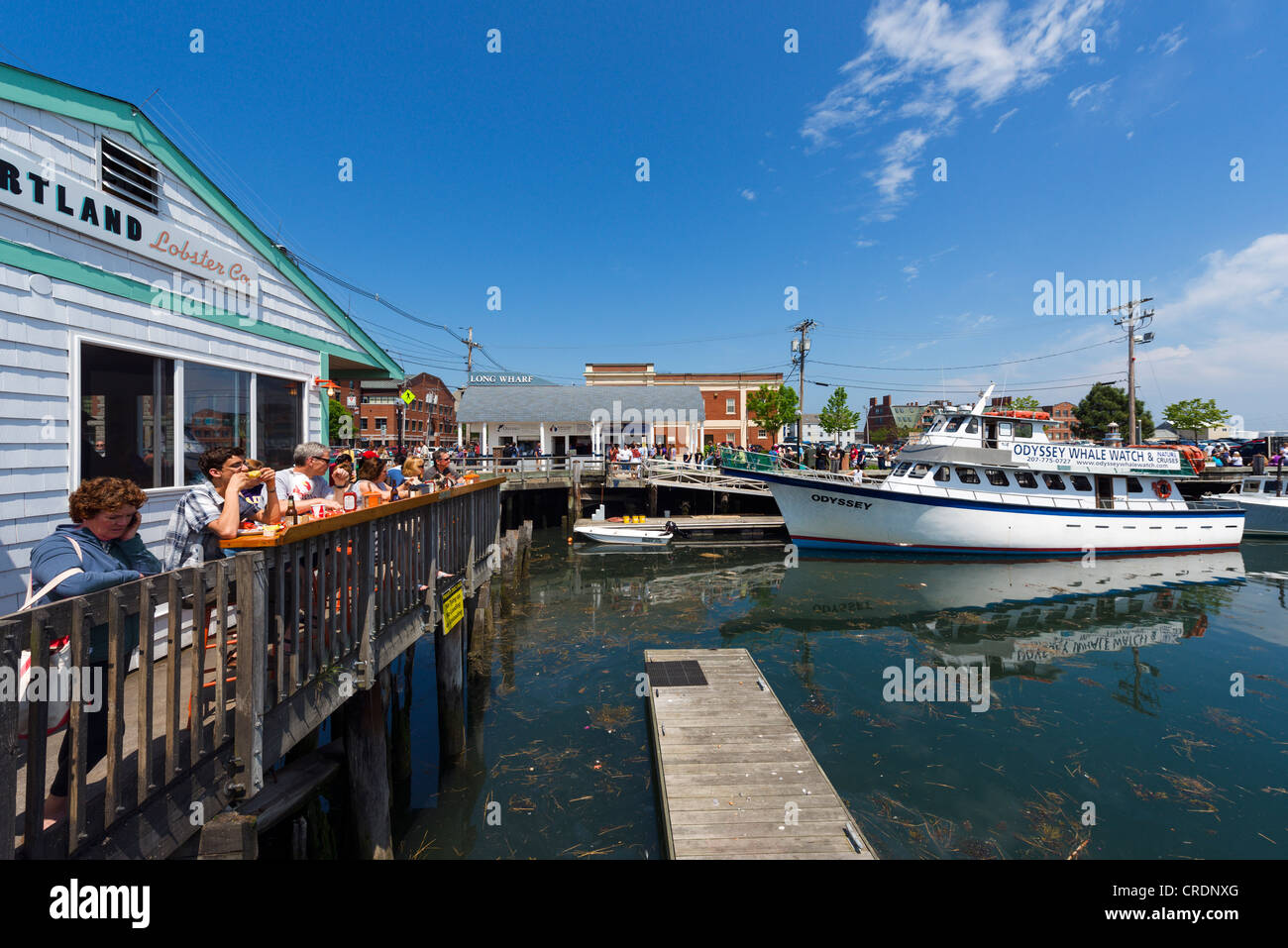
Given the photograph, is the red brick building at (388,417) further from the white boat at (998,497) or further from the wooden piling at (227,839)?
the wooden piling at (227,839)

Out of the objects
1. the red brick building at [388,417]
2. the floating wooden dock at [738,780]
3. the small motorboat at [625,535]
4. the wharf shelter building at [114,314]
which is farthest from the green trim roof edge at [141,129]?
the red brick building at [388,417]

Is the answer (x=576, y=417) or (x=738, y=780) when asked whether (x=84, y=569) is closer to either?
(x=738, y=780)

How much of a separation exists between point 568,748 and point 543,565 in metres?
11.8

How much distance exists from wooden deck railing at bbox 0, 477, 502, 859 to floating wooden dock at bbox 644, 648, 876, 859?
118 inches

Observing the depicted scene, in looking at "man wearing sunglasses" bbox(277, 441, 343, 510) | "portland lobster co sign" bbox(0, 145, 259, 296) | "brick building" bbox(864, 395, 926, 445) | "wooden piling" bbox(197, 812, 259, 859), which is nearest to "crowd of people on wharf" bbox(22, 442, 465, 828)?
"man wearing sunglasses" bbox(277, 441, 343, 510)

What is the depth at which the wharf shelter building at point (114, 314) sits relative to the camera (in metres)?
4.71

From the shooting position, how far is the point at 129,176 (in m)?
5.74

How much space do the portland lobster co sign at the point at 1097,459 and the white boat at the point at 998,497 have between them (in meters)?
0.04

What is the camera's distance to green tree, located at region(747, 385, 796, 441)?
45.6 m

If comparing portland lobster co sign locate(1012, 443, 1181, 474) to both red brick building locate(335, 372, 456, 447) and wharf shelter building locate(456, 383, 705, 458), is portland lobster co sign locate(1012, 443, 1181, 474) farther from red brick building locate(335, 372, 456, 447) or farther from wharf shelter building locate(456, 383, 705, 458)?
red brick building locate(335, 372, 456, 447)

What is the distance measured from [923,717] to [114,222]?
1150 centimetres

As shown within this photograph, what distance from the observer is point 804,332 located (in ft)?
127

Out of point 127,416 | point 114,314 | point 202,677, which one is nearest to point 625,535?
point 127,416
